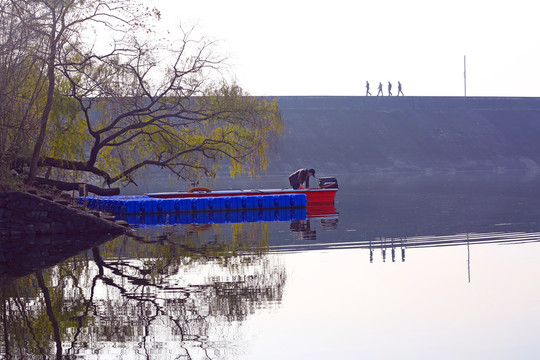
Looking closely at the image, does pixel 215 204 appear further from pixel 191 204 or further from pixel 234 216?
pixel 234 216

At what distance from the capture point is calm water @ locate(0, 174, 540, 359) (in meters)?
9.16

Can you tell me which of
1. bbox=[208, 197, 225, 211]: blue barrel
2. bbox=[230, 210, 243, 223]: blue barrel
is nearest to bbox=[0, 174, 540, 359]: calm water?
bbox=[230, 210, 243, 223]: blue barrel

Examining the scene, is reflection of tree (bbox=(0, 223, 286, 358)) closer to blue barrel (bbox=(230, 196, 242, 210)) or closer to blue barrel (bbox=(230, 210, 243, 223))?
blue barrel (bbox=(230, 210, 243, 223))

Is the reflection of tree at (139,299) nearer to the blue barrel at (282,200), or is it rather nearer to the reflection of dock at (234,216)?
the reflection of dock at (234,216)

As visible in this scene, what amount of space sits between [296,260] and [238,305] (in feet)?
18.3

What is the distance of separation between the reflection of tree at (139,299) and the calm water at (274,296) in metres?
0.03

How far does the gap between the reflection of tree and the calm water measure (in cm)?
3

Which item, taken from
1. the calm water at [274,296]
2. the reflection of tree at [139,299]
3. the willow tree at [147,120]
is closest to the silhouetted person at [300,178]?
the willow tree at [147,120]

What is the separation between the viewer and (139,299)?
39.6 ft

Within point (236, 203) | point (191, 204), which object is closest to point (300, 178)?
point (236, 203)

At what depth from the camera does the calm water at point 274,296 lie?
9.16 metres

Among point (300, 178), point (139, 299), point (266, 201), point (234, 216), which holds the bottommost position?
point (139, 299)

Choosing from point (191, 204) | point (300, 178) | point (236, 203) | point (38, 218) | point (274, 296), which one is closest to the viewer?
point (274, 296)

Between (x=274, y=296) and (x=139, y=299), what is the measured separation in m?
2.19
